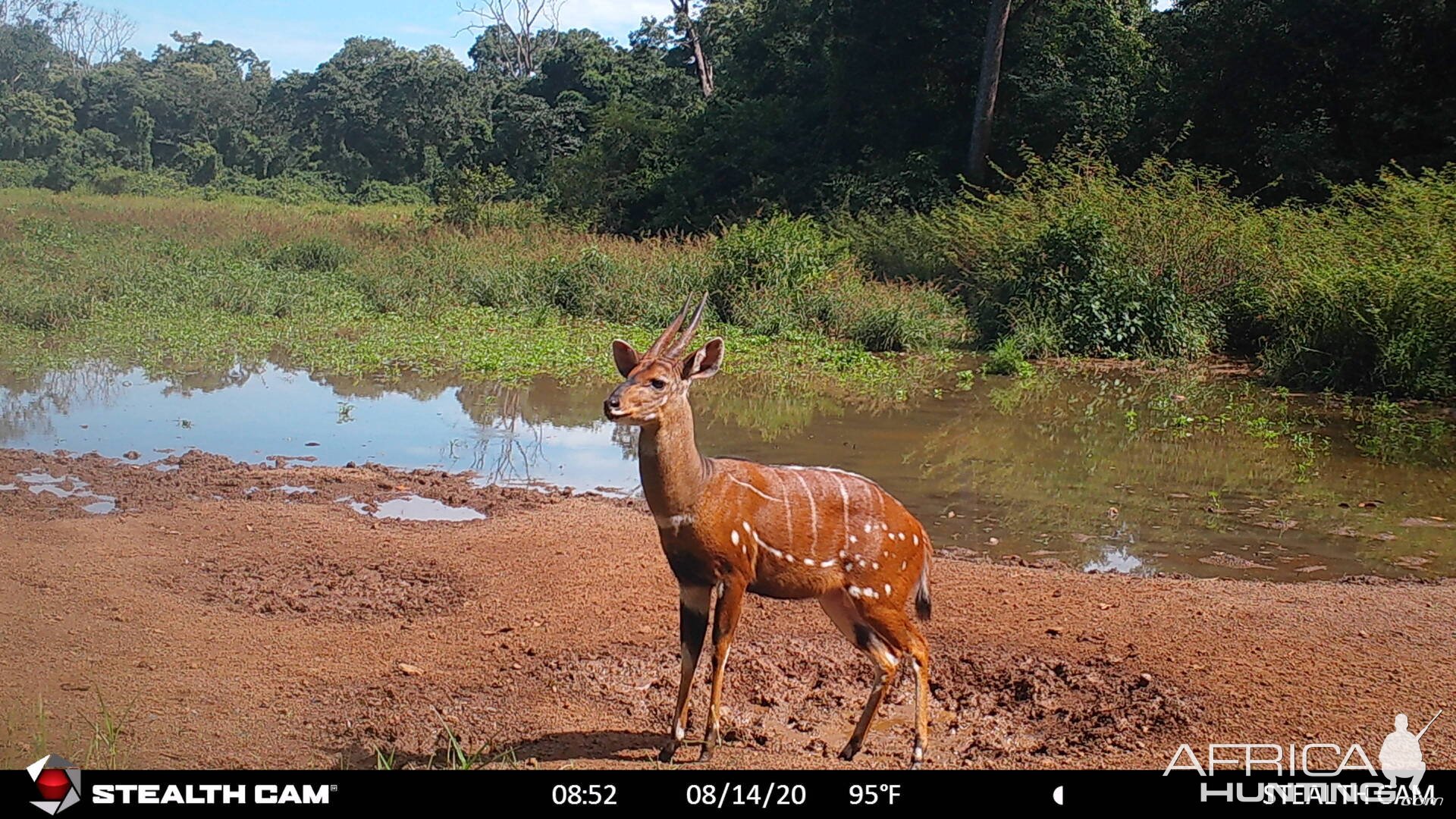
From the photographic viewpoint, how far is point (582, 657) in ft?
18.8

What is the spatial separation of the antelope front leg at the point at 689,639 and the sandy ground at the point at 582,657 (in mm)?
112

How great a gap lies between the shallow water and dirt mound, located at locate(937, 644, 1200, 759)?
2264mm

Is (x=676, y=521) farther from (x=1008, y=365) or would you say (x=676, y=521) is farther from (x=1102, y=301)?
(x=1102, y=301)

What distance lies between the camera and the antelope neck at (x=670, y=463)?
436 cm

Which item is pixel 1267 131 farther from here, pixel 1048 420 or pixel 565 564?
pixel 565 564

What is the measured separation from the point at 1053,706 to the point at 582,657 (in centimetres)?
209

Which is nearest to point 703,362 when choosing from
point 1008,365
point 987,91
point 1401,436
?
point 1401,436

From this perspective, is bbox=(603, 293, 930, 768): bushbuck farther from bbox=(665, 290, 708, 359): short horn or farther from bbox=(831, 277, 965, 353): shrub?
bbox=(831, 277, 965, 353): shrub

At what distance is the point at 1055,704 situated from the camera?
531 centimetres

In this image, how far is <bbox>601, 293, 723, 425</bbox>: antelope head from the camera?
4.18m
